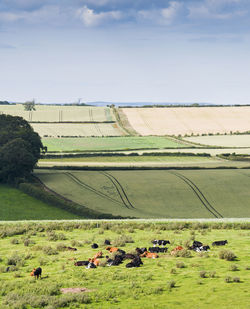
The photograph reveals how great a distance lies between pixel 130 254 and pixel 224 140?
130777 mm

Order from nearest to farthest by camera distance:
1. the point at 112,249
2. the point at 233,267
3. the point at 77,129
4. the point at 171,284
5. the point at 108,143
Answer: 1. the point at 171,284
2. the point at 233,267
3. the point at 112,249
4. the point at 108,143
5. the point at 77,129

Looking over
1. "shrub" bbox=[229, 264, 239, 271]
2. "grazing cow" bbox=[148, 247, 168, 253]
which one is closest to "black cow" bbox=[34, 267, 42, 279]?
"grazing cow" bbox=[148, 247, 168, 253]

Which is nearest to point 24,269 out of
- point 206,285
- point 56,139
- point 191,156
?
point 206,285

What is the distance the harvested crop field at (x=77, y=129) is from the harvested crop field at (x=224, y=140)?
27.2 metres

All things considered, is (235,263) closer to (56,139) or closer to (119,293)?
(119,293)

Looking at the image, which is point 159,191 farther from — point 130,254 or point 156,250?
point 130,254

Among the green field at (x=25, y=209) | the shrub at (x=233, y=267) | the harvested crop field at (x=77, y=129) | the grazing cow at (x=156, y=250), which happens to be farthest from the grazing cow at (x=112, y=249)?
the harvested crop field at (x=77, y=129)

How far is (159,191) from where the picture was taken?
69812 mm

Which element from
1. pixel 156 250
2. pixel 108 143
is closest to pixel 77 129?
pixel 108 143

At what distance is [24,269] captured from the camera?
78.5 ft

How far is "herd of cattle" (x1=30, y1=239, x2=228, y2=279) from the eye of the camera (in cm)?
2391

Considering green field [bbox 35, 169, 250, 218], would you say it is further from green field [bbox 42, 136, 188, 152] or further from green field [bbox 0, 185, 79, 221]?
green field [bbox 42, 136, 188, 152]

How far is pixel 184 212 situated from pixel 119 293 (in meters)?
41.8

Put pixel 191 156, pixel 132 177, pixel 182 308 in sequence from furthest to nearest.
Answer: pixel 191 156 < pixel 132 177 < pixel 182 308
